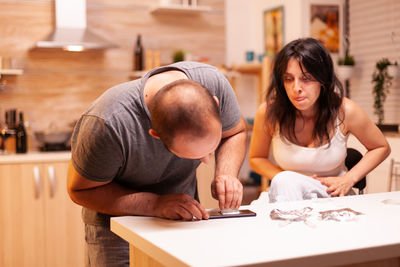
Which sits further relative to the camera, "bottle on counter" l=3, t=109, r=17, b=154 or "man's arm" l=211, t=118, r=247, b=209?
"bottle on counter" l=3, t=109, r=17, b=154

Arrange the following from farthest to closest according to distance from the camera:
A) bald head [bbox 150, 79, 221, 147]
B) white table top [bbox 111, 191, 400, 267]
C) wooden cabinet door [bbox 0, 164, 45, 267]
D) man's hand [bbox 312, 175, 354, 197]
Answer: wooden cabinet door [bbox 0, 164, 45, 267] → man's hand [bbox 312, 175, 354, 197] → bald head [bbox 150, 79, 221, 147] → white table top [bbox 111, 191, 400, 267]

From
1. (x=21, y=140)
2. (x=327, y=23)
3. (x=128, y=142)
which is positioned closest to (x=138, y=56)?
(x=21, y=140)

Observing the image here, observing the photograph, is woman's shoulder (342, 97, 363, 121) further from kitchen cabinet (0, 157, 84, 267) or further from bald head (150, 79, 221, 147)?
kitchen cabinet (0, 157, 84, 267)

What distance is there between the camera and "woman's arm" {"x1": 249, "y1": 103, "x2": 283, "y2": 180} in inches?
92.6

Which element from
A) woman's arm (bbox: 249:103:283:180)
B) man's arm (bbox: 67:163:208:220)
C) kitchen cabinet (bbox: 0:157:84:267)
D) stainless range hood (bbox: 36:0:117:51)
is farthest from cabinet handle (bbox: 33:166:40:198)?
man's arm (bbox: 67:163:208:220)

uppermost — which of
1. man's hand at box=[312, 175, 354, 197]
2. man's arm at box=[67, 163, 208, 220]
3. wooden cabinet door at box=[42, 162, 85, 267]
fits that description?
man's arm at box=[67, 163, 208, 220]

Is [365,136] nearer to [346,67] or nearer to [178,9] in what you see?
Answer: [346,67]

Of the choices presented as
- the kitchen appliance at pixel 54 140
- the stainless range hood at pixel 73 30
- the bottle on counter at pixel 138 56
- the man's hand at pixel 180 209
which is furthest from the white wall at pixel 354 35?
the man's hand at pixel 180 209

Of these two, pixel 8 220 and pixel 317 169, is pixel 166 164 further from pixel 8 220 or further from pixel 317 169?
pixel 8 220

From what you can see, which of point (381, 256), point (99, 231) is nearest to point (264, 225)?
point (381, 256)

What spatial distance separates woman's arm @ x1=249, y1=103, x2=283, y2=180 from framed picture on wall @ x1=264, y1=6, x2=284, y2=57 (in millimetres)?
2336

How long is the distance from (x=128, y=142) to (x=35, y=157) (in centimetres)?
223

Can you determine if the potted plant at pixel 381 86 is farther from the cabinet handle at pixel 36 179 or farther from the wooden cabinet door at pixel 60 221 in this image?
the cabinet handle at pixel 36 179

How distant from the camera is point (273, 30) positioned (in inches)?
183
